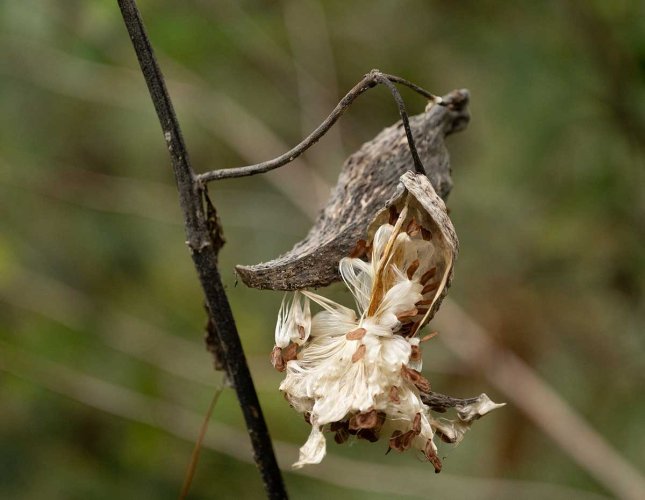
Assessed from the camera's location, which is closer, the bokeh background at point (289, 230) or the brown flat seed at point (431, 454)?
the brown flat seed at point (431, 454)

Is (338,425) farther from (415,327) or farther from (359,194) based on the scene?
(359,194)

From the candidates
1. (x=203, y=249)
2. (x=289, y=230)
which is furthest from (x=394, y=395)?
(x=289, y=230)

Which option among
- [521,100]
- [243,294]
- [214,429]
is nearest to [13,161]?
[243,294]

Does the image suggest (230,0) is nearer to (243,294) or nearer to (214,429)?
(243,294)

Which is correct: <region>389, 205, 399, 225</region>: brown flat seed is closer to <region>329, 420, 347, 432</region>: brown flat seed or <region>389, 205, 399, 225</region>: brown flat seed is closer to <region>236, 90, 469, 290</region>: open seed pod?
<region>236, 90, 469, 290</region>: open seed pod

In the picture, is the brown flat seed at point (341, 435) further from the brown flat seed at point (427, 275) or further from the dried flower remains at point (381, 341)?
the brown flat seed at point (427, 275)

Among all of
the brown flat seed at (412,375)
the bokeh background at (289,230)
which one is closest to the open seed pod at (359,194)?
the brown flat seed at (412,375)
